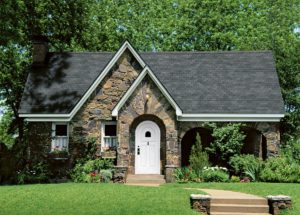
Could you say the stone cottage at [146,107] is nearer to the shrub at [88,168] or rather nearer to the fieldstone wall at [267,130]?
the fieldstone wall at [267,130]

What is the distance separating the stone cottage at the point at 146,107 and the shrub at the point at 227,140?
0.65 meters

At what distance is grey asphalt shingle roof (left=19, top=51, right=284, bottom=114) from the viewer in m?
22.7

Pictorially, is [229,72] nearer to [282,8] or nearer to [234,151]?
[234,151]

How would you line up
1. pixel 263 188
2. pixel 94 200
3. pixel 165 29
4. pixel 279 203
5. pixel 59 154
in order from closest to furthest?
pixel 279 203, pixel 94 200, pixel 263 188, pixel 59 154, pixel 165 29

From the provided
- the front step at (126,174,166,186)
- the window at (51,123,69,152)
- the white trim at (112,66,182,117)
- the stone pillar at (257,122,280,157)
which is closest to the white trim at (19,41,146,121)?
the window at (51,123,69,152)

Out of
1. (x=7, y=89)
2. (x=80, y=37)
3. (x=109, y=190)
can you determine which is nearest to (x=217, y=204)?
(x=109, y=190)

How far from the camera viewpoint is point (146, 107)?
69.2 feet

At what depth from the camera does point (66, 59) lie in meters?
26.1

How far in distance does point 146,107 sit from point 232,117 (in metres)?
4.35

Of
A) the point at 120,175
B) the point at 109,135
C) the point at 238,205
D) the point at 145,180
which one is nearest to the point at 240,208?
the point at 238,205

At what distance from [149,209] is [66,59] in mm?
15642

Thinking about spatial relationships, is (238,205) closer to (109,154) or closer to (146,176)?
(146,176)

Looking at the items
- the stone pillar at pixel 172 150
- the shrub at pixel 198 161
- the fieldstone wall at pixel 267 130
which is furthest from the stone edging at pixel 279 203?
the fieldstone wall at pixel 267 130

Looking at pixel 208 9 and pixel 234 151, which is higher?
pixel 208 9
